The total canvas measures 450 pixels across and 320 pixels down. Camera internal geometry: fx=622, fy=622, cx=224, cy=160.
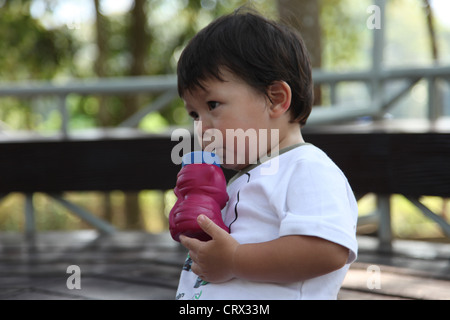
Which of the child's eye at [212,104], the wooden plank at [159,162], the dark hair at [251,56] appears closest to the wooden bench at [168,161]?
the wooden plank at [159,162]

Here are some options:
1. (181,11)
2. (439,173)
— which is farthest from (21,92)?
(181,11)

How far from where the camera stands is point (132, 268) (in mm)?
2646

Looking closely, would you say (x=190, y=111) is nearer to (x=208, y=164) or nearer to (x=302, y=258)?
(x=208, y=164)

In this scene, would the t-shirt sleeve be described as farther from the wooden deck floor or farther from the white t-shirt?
the wooden deck floor

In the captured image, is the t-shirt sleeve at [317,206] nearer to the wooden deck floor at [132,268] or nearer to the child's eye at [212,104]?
the child's eye at [212,104]

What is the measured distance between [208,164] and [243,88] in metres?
0.19

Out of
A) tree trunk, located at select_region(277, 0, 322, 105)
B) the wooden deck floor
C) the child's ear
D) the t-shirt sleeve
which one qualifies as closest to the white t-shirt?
the t-shirt sleeve

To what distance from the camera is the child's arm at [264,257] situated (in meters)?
1.28

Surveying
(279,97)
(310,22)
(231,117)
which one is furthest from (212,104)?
(310,22)

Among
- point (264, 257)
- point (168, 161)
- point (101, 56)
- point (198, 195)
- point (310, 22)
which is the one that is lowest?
point (264, 257)

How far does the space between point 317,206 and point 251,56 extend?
39 centimetres

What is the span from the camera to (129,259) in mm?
2854

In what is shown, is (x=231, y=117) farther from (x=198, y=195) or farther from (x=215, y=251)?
(x=215, y=251)

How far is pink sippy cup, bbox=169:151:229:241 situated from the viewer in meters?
1.37
